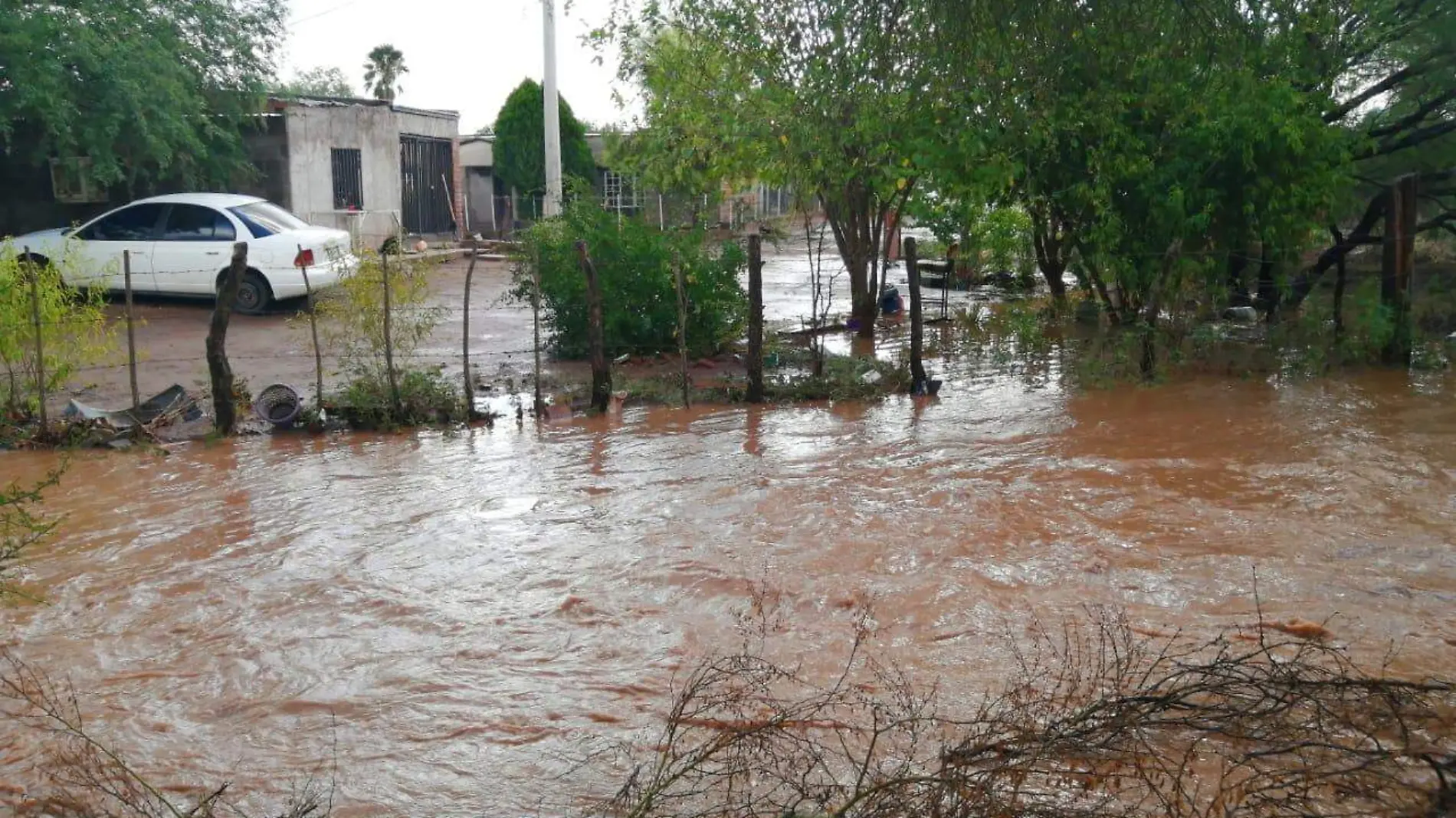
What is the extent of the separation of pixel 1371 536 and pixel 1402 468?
1883 mm

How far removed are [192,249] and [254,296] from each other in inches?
37.6

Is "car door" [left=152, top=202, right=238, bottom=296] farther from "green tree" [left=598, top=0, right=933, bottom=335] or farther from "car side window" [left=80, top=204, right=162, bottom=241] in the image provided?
"green tree" [left=598, top=0, right=933, bottom=335]

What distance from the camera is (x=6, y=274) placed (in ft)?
30.8

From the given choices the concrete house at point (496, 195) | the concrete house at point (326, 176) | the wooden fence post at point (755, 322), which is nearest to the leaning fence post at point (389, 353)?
the wooden fence post at point (755, 322)

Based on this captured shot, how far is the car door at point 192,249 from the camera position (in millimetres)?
14898

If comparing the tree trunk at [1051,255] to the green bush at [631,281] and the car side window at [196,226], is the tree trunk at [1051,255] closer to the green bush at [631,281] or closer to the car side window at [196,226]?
the green bush at [631,281]

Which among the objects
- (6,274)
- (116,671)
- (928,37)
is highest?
(928,37)

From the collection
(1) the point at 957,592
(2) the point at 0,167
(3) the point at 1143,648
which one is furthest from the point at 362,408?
(2) the point at 0,167

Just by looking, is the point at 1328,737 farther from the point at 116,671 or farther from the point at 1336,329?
the point at 1336,329

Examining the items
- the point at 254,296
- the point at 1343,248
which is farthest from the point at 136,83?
the point at 1343,248

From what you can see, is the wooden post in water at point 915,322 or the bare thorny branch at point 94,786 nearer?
the bare thorny branch at point 94,786

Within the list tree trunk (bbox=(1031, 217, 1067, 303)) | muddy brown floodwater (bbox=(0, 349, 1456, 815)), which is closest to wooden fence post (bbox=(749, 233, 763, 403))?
muddy brown floodwater (bbox=(0, 349, 1456, 815))

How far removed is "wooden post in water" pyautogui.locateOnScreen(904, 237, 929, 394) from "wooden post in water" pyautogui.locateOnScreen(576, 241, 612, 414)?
9.24 ft

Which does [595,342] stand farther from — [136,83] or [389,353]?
[136,83]
